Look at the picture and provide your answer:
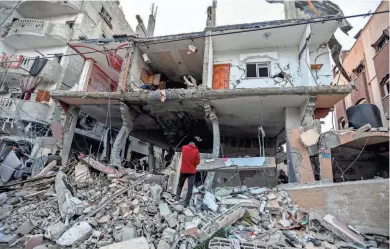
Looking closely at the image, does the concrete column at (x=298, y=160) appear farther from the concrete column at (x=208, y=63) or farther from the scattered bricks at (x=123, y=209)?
the scattered bricks at (x=123, y=209)

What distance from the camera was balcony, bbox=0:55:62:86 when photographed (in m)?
17.8

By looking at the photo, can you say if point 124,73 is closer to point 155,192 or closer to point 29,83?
point 155,192

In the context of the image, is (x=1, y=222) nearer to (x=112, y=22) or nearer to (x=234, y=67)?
(x=234, y=67)

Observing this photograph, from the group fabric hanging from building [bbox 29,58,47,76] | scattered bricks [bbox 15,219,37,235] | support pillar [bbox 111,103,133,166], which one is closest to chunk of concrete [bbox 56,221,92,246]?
scattered bricks [bbox 15,219,37,235]

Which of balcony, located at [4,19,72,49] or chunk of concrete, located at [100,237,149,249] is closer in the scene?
chunk of concrete, located at [100,237,149,249]

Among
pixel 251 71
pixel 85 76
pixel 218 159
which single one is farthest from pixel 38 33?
pixel 218 159

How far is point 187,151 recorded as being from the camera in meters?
6.68

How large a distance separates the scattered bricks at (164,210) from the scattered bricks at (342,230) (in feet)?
12.3

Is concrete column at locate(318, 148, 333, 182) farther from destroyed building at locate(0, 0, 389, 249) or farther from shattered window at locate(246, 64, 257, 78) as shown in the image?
shattered window at locate(246, 64, 257, 78)

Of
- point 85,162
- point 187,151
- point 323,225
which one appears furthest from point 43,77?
point 323,225

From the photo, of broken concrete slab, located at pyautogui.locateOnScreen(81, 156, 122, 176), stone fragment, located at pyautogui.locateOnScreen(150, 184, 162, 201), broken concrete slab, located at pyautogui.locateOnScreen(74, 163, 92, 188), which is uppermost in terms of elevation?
broken concrete slab, located at pyautogui.locateOnScreen(81, 156, 122, 176)

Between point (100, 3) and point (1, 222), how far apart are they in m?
23.4

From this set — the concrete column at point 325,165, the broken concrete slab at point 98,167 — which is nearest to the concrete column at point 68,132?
the broken concrete slab at point 98,167

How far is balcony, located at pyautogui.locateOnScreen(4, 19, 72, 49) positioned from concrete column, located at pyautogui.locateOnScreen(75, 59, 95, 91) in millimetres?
7307
